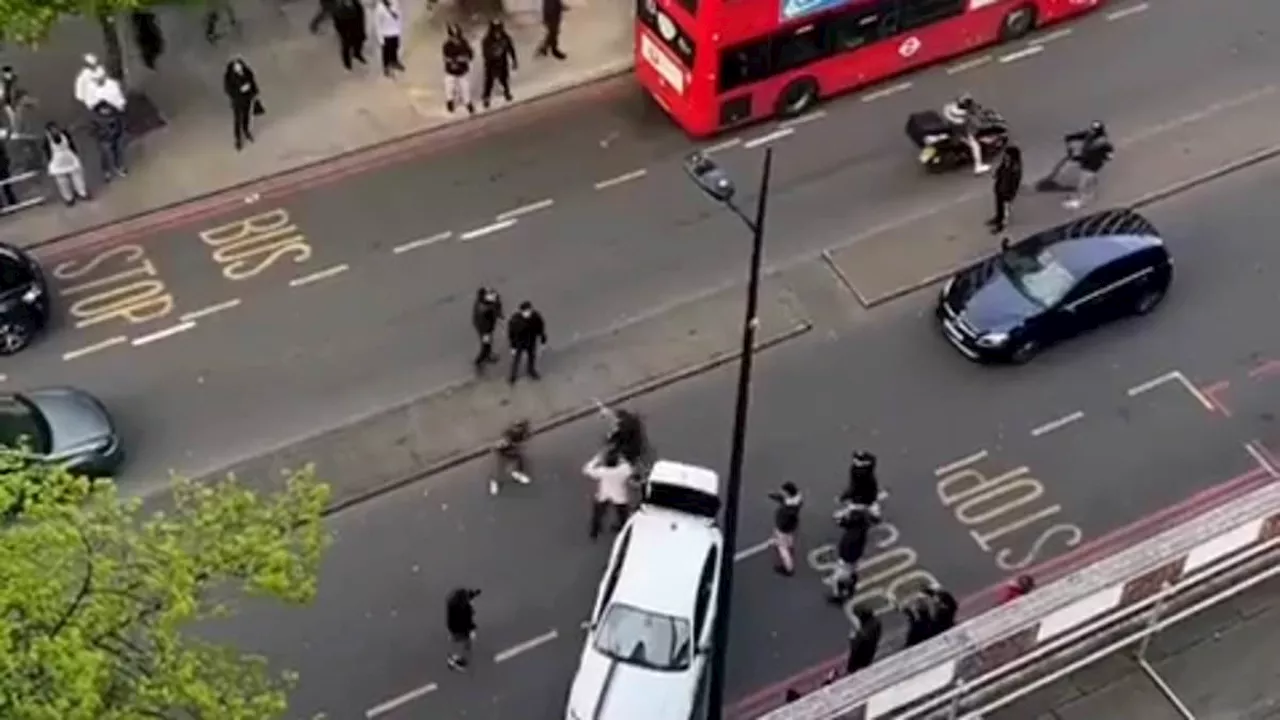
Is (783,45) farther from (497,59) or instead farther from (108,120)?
(108,120)

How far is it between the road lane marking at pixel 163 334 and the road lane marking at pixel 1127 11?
48.0 feet

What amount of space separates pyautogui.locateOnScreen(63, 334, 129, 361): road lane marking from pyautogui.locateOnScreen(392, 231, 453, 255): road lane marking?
3.70 metres

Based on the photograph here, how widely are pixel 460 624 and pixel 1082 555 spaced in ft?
23.5

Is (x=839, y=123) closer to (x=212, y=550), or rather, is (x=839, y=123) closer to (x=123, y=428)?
(x=123, y=428)

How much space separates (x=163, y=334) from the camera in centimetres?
2522

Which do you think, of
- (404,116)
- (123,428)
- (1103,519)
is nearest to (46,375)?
(123,428)

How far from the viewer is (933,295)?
26.1 m

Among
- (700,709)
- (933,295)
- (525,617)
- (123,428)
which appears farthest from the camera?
(933,295)

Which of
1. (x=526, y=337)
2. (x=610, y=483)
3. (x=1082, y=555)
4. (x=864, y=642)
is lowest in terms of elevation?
(x=1082, y=555)

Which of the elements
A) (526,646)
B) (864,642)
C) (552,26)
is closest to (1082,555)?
(864,642)

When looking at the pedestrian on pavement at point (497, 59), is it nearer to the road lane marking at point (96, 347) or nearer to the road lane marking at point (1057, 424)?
the road lane marking at point (96, 347)

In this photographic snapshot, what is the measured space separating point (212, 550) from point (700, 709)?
562 centimetres

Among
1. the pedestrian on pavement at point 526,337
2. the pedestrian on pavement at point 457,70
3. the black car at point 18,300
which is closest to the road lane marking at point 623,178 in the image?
the pedestrian on pavement at point 457,70

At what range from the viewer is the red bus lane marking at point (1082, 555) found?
2155 cm
